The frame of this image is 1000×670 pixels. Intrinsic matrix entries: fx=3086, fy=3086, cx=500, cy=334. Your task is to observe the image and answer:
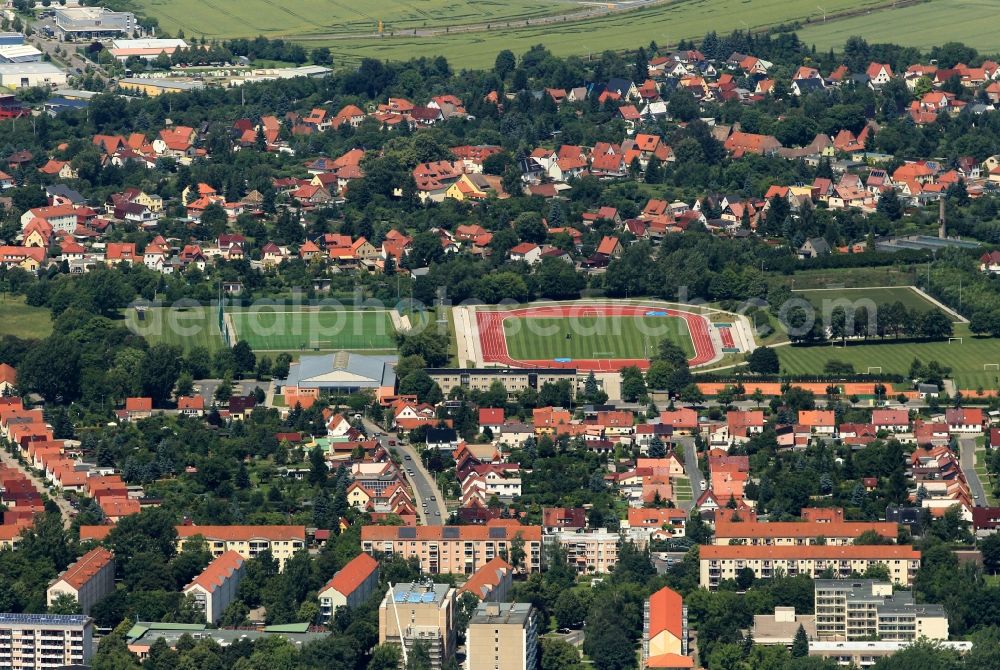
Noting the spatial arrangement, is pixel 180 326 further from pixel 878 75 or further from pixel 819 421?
pixel 878 75

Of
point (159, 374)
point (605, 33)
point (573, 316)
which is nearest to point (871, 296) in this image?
point (573, 316)

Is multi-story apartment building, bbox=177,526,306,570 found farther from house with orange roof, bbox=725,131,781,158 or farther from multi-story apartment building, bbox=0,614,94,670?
house with orange roof, bbox=725,131,781,158

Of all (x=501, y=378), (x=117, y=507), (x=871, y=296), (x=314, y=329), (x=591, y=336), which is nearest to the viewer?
(x=117, y=507)

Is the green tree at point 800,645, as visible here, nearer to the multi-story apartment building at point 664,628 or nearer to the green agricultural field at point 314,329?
the multi-story apartment building at point 664,628

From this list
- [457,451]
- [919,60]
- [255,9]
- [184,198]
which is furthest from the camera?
[255,9]

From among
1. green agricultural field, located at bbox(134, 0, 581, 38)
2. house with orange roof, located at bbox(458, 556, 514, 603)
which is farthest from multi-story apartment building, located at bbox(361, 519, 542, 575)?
green agricultural field, located at bbox(134, 0, 581, 38)

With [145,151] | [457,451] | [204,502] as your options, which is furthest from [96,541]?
A: [145,151]

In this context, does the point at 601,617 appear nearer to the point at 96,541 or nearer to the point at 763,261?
the point at 96,541
